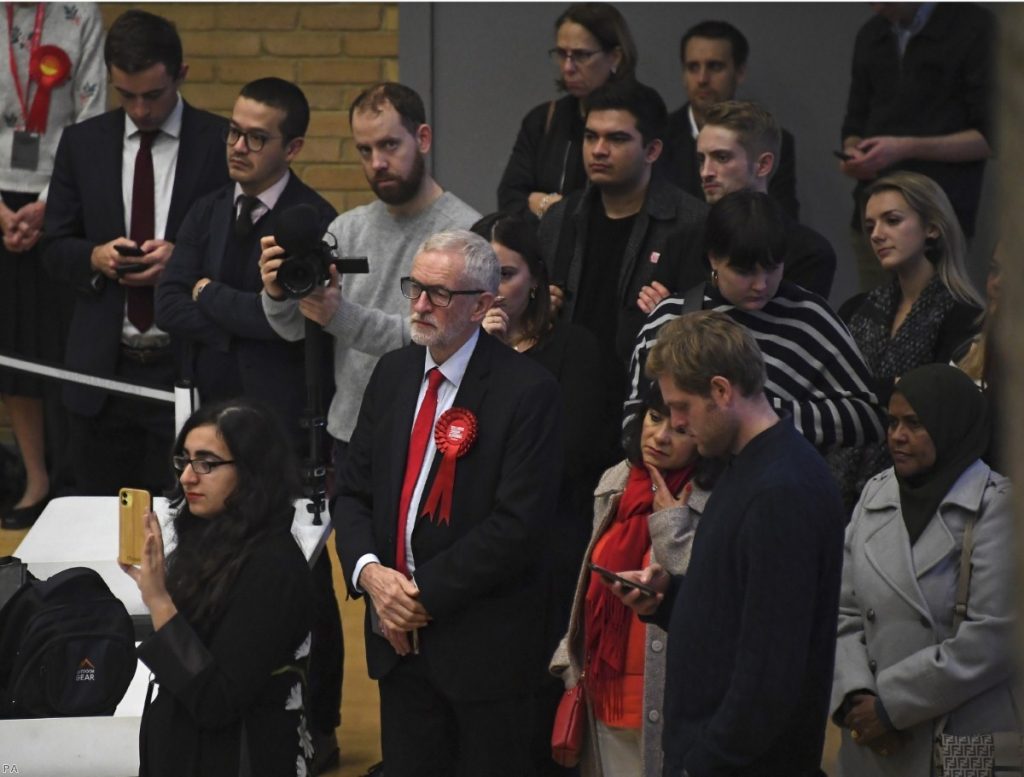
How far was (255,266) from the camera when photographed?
414 centimetres

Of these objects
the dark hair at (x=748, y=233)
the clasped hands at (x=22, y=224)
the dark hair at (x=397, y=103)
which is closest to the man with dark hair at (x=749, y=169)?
the dark hair at (x=748, y=233)

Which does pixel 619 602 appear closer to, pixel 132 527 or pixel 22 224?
pixel 132 527

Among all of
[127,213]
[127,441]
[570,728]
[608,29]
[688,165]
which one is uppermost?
[608,29]

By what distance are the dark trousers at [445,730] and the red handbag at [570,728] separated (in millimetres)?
82

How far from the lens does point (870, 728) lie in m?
2.95

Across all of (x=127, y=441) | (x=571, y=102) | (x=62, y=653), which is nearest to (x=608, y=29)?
(x=571, y=102)

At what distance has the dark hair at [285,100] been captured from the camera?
4137 millimetres

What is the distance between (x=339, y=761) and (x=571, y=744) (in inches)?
48.1

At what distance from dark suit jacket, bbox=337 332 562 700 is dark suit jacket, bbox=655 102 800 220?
209 cm

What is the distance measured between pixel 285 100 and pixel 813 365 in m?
1.75

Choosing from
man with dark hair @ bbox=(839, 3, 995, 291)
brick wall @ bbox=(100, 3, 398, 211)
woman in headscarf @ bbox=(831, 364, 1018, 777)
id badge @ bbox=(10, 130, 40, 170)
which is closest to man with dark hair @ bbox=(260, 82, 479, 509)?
woman in headscarf @ bbox=(831, 364, 1018, 777)

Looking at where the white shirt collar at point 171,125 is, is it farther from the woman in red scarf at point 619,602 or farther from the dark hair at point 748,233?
the woman in red scarf at point 619,602

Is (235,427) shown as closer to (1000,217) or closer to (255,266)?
(255,266)

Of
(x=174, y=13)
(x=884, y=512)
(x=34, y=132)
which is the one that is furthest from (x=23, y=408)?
(x=884, y=512)
